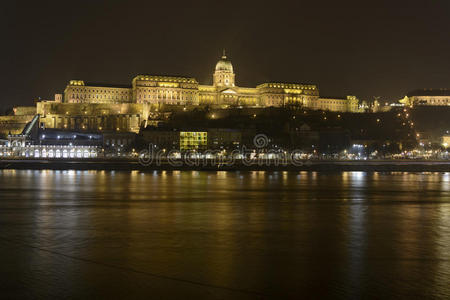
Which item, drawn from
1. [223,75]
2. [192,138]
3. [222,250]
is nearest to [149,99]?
[223,75]

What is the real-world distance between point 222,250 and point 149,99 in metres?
83.2

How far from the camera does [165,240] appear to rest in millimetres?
8578

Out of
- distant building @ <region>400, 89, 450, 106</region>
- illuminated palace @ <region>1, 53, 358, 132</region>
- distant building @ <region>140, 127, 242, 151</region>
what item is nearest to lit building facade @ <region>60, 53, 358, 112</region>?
illuminated palace @ <region>1, 53, 358, 132</region>

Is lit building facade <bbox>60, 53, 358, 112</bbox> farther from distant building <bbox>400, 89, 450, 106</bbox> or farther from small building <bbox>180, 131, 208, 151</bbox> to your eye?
small building <bbox>180, 131, 208, 151</bbox>

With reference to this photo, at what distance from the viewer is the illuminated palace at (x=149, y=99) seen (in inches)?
2975

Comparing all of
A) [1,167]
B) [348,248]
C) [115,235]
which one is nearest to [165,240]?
[115,235]

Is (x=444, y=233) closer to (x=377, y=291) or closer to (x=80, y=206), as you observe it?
(x=377, y=291)

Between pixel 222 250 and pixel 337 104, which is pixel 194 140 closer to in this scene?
pixel 337 104

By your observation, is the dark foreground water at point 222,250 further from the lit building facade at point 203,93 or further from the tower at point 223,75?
the tower at point 223,75

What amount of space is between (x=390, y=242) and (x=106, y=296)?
555 cm

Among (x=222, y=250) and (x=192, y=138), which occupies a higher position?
(x=192, y=138)

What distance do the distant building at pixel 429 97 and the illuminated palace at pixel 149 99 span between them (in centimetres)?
1195

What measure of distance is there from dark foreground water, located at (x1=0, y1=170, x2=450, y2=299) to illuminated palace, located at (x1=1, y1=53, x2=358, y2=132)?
2469 inches

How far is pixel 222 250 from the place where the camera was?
7.79 meters
